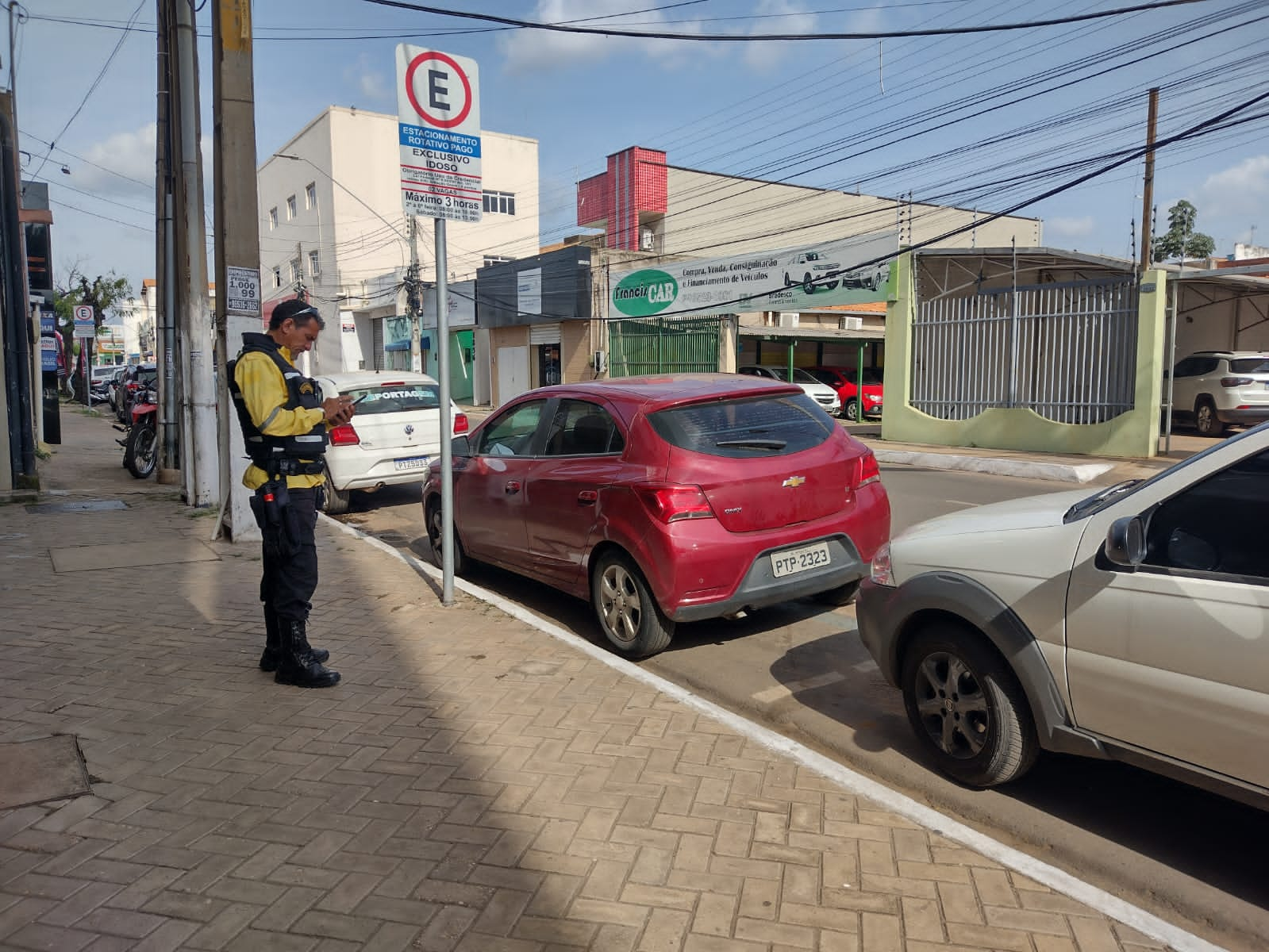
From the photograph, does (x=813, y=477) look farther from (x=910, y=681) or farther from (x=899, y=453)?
(x=899, y=453)

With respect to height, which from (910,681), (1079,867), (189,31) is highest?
(189,31)

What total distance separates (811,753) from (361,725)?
77.6 inches

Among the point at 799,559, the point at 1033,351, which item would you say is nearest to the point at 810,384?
the point at 1033,351

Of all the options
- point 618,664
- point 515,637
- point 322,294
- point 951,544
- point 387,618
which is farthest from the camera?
point 322,294

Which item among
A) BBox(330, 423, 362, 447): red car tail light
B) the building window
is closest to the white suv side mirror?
BBox(330, 423, 362, 447): red car tail light

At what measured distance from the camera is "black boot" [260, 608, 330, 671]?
4.73m

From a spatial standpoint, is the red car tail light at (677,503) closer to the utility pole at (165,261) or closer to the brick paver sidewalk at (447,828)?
the brick paver sidewalk at (447,828)

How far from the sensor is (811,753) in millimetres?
3850

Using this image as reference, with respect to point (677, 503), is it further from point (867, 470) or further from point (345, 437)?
point (345, 437)

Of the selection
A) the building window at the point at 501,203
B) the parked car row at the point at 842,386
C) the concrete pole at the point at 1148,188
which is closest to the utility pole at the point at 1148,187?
the concrete pole at the point at 1148,188

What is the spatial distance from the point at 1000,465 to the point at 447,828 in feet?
41.1

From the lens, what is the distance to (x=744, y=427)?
531 centimetres

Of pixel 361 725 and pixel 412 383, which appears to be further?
pixel 412 383

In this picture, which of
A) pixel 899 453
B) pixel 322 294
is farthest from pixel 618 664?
pixel 322 294
